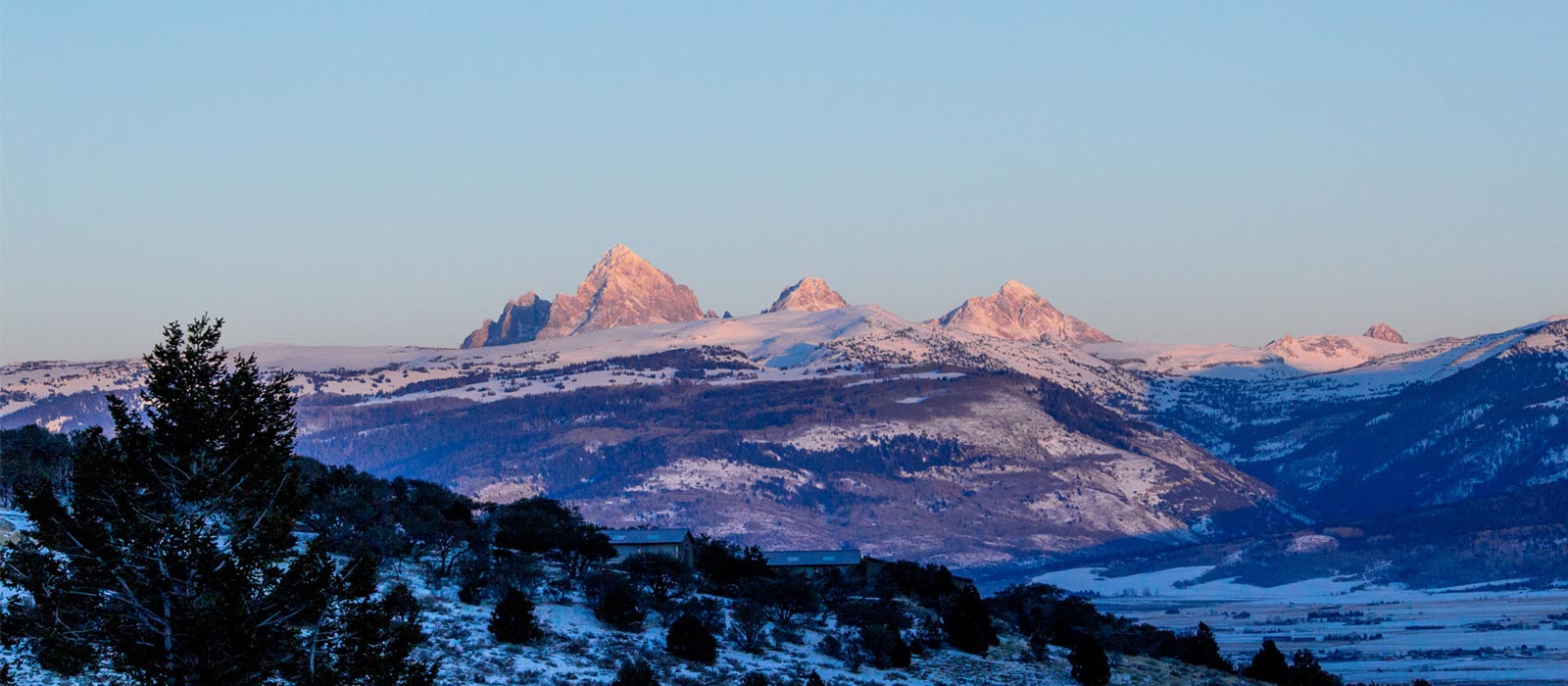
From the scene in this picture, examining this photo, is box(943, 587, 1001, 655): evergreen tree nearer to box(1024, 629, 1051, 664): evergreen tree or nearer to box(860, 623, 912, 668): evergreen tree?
box(1024, 629, 1051, 664): evergreen tree

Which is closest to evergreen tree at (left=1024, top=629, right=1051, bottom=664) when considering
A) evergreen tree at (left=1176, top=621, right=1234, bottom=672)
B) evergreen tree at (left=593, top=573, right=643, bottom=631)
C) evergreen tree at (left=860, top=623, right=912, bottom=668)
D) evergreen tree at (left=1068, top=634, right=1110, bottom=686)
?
evergreen tree at (left=1068, top=634, right=1110, bottom=686)

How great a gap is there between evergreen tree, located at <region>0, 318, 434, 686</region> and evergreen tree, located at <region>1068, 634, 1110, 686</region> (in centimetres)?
5971

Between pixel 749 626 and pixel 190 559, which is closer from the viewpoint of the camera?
pixel 190 559

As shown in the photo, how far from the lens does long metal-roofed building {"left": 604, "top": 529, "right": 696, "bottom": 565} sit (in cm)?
12588

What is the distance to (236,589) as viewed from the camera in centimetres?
3716

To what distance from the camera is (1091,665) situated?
94500 millimetres

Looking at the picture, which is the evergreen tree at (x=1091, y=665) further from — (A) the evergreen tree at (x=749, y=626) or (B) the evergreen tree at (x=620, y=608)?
(B) the evergreen tree at (x=620, y=608)

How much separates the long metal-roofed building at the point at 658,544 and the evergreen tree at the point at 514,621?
45.3 m

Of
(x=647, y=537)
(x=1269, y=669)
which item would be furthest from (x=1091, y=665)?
(x=647, y=537)

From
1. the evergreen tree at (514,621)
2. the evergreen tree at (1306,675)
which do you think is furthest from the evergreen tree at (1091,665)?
the evergreen tree at (514,621)

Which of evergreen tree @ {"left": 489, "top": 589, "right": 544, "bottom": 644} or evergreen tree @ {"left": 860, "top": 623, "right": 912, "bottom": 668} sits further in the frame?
evergreen tree @ {"left": 860, "top": 623, "right": 912, "bottom": 668}

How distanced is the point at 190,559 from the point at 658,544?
3522 inches

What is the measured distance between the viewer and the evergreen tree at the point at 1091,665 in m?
93.9

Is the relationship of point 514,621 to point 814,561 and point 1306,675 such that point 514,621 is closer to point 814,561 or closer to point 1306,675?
point 1306,675
